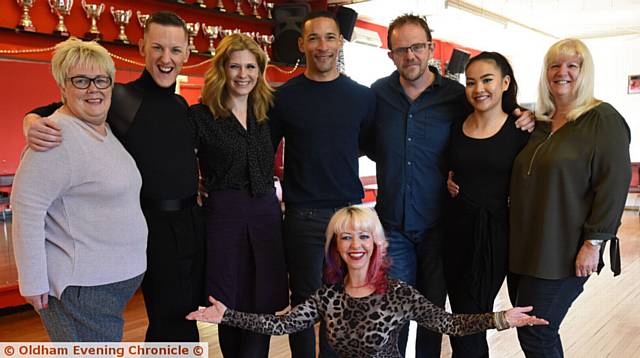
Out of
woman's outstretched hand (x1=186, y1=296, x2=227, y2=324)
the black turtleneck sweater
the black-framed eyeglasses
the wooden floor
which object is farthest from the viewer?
the wooden floor

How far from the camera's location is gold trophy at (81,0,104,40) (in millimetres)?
5037

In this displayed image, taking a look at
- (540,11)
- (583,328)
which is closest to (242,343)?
(583,328)

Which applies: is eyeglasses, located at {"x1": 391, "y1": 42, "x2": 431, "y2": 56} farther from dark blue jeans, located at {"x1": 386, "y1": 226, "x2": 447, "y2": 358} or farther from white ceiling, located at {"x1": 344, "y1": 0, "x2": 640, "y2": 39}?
white ceiling, located at {"x1": 344, "y1": 0, "x2": 640, "y2": 39}

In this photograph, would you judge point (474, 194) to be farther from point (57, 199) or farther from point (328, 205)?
point (57, 199)

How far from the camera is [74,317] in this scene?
71.9 inches

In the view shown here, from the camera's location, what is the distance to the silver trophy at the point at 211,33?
6027 mm

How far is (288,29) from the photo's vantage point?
22.0 ft

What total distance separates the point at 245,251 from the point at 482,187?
100 cm

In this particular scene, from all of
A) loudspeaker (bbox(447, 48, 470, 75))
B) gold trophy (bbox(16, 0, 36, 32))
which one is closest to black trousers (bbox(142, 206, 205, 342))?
gold trophy (bbox(16, 0, 36, 32))

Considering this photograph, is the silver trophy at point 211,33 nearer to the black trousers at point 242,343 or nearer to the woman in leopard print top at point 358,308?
the black trousers at point 242,343

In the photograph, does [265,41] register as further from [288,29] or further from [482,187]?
[482,187]

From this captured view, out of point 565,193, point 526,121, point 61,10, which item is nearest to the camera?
point 565,193

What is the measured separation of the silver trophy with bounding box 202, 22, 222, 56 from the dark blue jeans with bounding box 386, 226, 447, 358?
4.06m

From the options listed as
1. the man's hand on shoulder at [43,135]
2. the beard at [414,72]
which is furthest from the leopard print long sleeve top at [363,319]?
the beard at [414,72]
